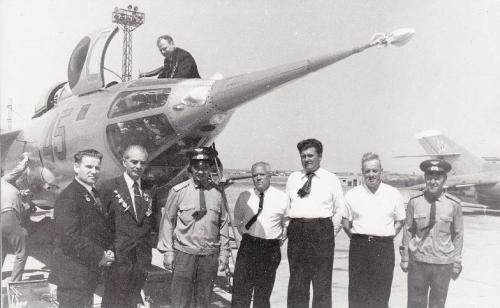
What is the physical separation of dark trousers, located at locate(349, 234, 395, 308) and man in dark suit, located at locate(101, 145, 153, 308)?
7.30 ft

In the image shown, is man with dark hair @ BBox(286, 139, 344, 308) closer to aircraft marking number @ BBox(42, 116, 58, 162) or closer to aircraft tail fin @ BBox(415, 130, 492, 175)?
aircraft marking number @ BBox(42, 116, 58, 162)

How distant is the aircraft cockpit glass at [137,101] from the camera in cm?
576

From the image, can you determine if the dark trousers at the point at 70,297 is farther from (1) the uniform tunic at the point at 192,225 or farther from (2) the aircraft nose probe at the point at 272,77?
(2) the aircraft nose probe at the point at 272,77

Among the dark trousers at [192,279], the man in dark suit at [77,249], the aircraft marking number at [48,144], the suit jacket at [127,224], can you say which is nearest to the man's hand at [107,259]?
the man in dark suit at [77,249]

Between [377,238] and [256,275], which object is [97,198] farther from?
[377,238]

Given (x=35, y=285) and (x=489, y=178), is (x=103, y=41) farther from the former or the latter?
(x=489, y=178)

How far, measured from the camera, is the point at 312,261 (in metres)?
4.66

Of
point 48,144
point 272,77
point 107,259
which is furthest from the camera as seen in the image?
point 48,144

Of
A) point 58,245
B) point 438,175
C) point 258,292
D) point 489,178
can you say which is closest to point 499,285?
point 438,175

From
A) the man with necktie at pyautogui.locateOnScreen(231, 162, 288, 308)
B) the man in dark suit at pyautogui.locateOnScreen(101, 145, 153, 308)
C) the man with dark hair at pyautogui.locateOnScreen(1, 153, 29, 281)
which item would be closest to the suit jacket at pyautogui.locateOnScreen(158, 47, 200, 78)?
the man with necktie at pyautogui.locateOnScreen(231, 162, 288, 308)

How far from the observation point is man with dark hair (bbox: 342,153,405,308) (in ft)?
15.4

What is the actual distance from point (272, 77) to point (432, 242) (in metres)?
2.54

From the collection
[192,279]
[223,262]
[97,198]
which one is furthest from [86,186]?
[223,262]

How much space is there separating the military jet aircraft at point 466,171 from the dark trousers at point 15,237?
2242cm
